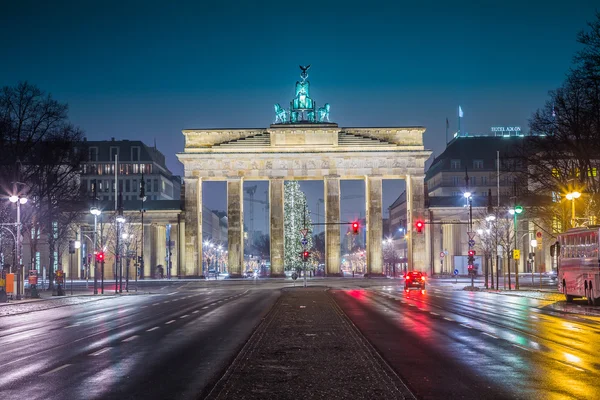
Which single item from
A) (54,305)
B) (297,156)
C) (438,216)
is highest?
(297,156)

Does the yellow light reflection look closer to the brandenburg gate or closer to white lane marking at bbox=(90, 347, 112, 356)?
white lane marking at bbox=(90, 347, 112, 356)

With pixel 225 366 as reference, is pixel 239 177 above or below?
above

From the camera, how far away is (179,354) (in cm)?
1923

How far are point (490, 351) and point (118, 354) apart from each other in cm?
879

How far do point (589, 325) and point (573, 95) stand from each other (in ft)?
88.0

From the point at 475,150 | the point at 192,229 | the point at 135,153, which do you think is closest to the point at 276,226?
the point at 192,229

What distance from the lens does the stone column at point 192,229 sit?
98125 millimetres

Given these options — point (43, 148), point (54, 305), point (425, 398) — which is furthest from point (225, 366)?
point (43, 148)

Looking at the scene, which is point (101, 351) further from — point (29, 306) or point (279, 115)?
point (279, 115)

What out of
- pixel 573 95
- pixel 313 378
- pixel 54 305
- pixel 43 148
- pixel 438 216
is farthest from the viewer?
pixel 438 216

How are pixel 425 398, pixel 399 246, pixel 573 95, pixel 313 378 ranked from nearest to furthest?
pixel 425 398 < pixel 313 378 < pixel 573 95 < pixel 399 246

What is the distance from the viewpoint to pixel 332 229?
9806cm

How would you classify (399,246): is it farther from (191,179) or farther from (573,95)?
(573,95)

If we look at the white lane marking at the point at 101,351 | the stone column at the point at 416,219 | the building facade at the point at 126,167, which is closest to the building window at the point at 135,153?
the building facade at the point at 126,167
